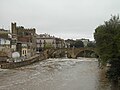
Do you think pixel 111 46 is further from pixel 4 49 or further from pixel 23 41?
pixel 23 41

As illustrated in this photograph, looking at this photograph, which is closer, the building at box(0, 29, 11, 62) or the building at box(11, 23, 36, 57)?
the building at box(0, 29, 11, 62)

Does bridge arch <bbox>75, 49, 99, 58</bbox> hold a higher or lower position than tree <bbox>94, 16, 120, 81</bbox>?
higher

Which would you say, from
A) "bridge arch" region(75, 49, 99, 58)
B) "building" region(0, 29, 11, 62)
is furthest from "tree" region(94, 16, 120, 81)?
"bridge arch" region(75, 49, 99, 58)

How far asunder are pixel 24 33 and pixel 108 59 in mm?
82051

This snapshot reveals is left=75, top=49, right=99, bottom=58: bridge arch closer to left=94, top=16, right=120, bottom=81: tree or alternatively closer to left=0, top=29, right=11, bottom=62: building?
left=0, top=29, right=11, bottom=62: building

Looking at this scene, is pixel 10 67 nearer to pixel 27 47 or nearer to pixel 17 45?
pixel 17 45

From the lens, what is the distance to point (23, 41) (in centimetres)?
9988

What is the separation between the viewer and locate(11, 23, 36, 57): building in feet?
287

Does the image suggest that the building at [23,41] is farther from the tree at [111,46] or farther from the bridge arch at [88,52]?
the tree at [111,46]

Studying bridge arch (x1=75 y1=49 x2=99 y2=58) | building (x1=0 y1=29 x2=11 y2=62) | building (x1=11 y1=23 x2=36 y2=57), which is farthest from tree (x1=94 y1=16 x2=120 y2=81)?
bridge arch (x1=75 y1=49 x2=99 y2=58)

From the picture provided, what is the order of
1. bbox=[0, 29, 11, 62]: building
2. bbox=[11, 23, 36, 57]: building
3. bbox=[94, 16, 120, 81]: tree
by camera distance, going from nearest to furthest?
bbox=[94, 16, 120, 81]: tree, bbox=[0, 29, 11, 62]: building, bbox=[11, 23, 36, 57]: building

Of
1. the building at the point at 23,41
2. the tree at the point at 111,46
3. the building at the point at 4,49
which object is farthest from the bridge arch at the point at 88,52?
the tree at the point at 111,46

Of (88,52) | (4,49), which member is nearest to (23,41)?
(4,49)

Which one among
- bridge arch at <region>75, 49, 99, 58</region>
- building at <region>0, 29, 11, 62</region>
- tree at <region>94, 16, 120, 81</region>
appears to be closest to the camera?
tree at <region>94, 16, 120, 81</region>
